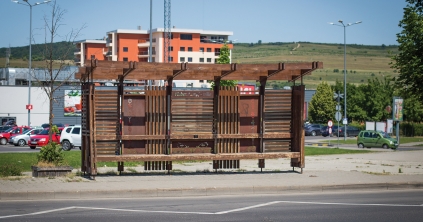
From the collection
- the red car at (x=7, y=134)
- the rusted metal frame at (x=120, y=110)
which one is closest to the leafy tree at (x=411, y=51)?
the rusted metal frame at (x=120, y=110)

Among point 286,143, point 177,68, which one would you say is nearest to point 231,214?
point 177,68

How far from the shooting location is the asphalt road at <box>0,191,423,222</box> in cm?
1287

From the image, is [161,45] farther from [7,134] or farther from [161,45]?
[7,134]

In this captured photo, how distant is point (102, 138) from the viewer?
64.5ft

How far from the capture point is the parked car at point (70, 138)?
43031 mm

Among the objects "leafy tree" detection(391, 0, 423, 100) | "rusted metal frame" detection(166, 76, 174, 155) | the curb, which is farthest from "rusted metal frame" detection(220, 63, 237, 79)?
"leafy tree" detection(391, 0, 423, 100)

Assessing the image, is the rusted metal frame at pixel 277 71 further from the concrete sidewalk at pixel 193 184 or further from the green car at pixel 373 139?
the green car at pixel 373 139

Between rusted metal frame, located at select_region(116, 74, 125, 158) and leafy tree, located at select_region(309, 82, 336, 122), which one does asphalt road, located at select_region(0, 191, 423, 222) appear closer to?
rusted metal frame, located at select_region(116, 74, 125, 158)

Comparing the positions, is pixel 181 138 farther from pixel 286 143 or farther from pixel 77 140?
pixel 77 140

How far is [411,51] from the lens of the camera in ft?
121

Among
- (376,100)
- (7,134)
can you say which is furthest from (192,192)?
(376,100)

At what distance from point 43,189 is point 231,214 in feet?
18.8

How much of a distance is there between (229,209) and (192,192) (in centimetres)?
322

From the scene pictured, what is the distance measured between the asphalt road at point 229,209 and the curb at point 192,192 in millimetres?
595
